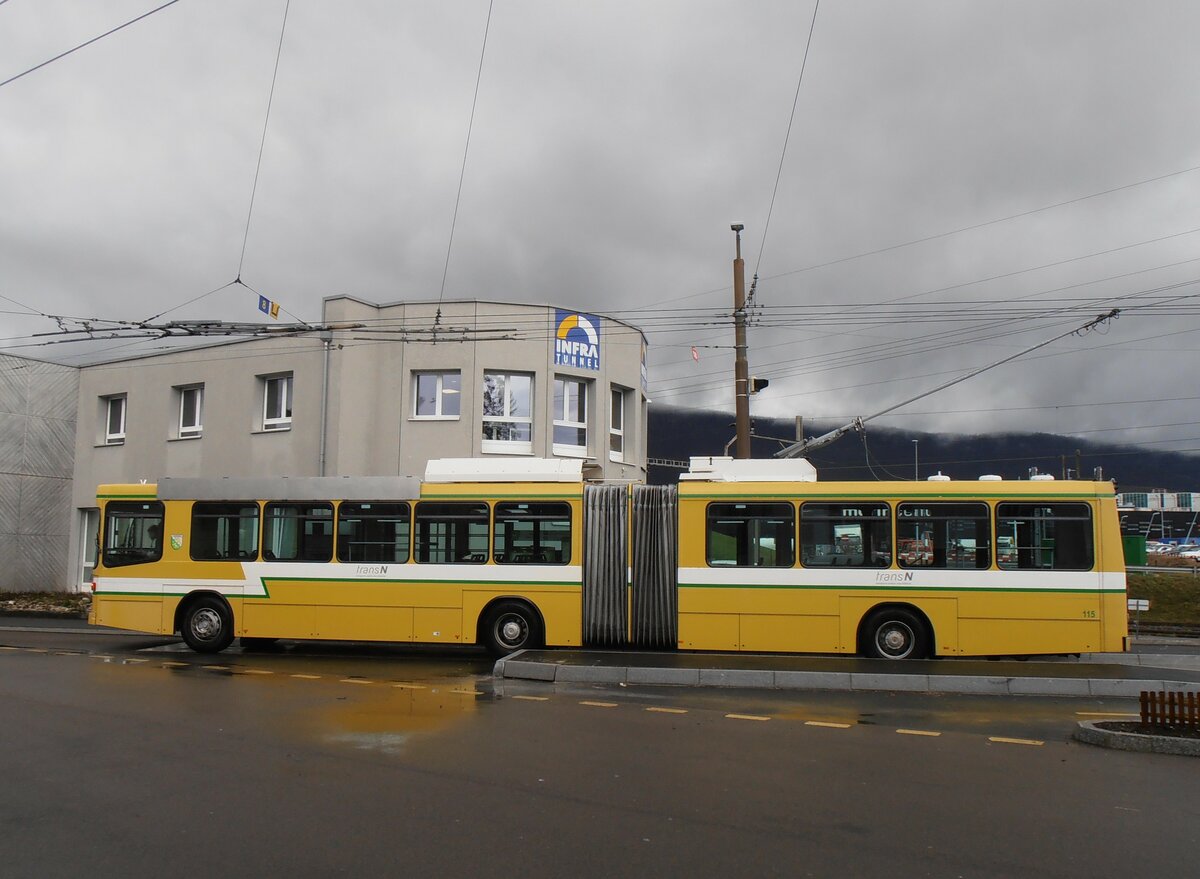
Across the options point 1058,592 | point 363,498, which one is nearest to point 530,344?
point 363,498

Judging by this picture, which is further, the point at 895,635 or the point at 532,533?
the point at 532,533

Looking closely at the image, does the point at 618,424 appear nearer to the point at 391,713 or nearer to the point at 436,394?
the point at 436,394

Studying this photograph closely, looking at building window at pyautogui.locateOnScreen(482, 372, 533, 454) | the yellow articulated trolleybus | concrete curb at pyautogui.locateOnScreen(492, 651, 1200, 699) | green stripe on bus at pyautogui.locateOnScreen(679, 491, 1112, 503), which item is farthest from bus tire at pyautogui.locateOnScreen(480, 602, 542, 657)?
building window at pyautogui.locateOnScreen(482, 372, 533, 454)

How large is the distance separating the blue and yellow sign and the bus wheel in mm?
10877

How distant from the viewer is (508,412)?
23.8 m

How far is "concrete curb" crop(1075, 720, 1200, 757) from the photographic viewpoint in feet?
26.3

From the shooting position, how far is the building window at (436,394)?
23.7 m

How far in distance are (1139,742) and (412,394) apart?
61.1 ft

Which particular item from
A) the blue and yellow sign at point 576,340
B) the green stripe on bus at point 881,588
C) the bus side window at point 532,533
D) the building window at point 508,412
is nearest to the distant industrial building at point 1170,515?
the blue and yellow sign at point 576,340

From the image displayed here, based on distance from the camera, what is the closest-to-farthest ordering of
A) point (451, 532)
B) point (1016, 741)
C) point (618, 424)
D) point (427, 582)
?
point (1016, 741) → point (427, 582) → point (451, 532) → point (618, 424)

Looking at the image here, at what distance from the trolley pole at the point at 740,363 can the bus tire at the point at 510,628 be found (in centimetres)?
529

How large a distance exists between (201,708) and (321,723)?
1740 mm

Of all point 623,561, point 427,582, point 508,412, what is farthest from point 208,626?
point 508,412

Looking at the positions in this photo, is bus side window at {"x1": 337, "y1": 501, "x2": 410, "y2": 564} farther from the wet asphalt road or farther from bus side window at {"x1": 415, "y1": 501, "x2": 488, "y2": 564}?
the wet asphalt road
